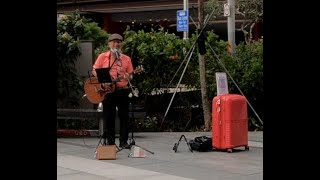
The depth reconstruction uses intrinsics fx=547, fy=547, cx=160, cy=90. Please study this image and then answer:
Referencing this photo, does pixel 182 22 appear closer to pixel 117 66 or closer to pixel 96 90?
pixel 117 66

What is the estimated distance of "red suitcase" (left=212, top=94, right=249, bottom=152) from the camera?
8477 millimetres

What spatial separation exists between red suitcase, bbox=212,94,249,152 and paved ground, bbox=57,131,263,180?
0.57 feet

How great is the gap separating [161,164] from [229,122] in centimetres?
150

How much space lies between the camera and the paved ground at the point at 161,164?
6664 millimetres

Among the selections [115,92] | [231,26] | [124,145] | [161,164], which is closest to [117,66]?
[115,92]

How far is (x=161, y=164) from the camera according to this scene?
24.7ft

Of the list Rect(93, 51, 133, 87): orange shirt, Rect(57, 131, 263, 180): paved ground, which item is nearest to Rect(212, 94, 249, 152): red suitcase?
Rect(57, 131, 263, 180): paved ground

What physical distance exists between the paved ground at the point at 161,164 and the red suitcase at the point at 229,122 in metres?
0.17

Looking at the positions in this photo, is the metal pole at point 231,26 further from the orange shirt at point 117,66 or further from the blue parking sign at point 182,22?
the blue parking sign at point 182,22

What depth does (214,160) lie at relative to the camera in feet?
25.9

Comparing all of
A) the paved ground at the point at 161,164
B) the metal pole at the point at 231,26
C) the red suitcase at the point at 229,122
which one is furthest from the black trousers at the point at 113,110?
the metal pole at the point at 231,26

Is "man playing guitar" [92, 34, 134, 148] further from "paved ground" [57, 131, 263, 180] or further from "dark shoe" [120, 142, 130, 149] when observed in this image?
"paved ground" [57, 131, 263, 180]
